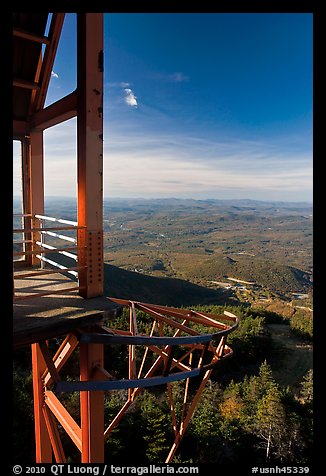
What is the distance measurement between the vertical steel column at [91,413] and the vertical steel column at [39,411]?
1.45m

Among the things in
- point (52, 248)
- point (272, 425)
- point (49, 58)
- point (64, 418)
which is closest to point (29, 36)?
point (49, 58)

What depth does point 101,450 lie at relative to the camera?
11.2 feet

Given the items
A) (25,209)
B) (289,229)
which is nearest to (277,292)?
(25,209)

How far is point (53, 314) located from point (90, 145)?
214 centimetres

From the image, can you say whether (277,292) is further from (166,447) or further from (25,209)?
(25,209)

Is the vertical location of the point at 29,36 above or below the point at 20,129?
above

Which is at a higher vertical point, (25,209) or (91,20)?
(91,20)

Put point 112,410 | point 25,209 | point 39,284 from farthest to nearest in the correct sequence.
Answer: point 112,410, point 25,209, point 39,284

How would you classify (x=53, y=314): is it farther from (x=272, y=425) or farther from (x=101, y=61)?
(x=272, y=425)

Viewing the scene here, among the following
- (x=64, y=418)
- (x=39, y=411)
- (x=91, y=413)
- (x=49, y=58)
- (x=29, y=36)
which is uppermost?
(x=29, y=36)

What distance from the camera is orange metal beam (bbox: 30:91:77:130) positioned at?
394cm

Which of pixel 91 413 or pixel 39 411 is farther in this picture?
pixel 39 411

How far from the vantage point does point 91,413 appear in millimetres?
3346
